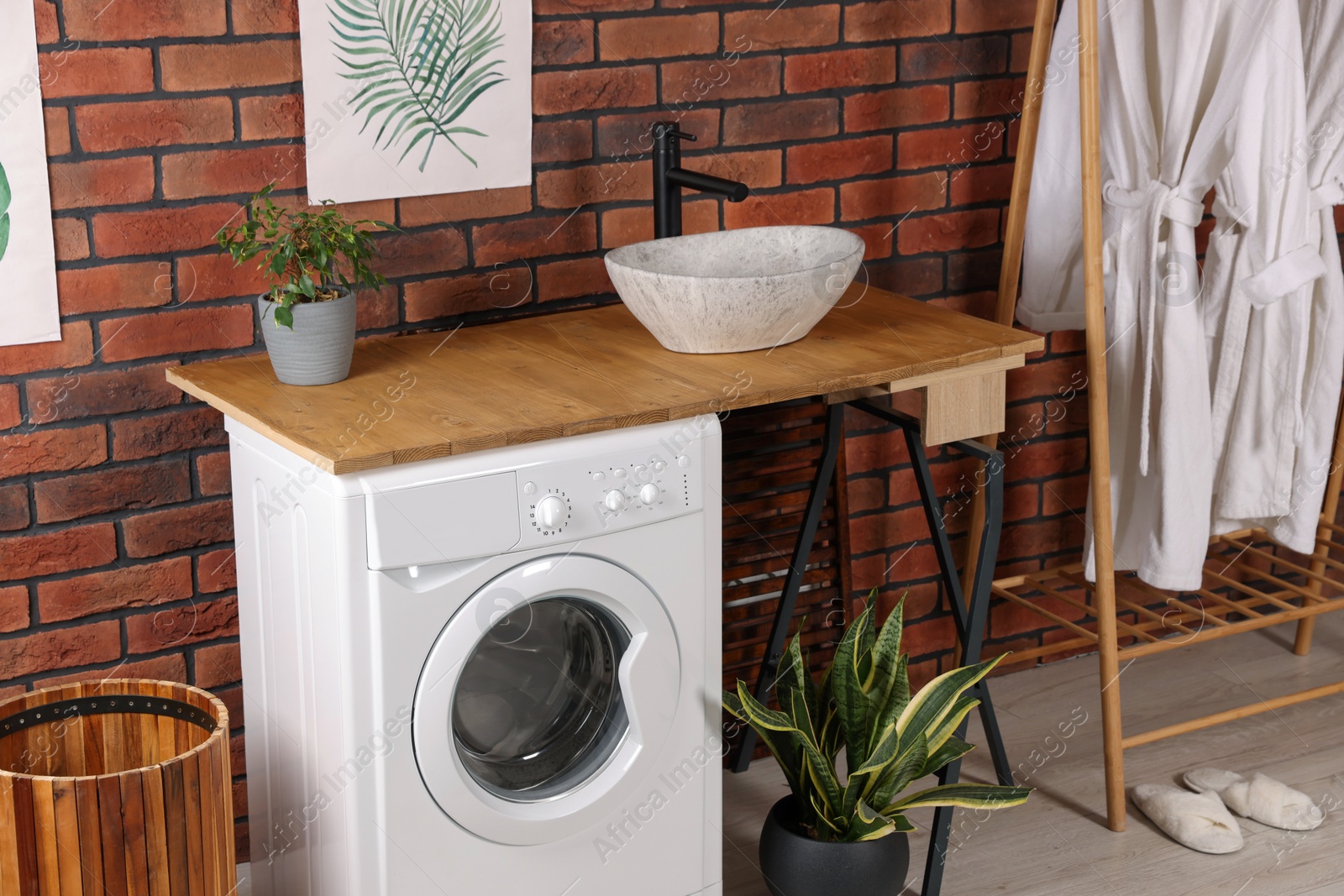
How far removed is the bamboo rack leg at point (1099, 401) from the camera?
224cm

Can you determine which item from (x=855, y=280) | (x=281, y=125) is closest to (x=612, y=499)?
(x=281, y=125)

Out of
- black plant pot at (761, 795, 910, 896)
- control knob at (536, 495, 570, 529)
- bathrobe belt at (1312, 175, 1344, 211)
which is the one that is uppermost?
bathrobe belt at (1312, 175, 1344, 211)

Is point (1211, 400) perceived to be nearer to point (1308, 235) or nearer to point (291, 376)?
point (1308, 235)

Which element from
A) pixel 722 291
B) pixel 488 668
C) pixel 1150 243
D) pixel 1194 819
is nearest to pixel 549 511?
pixel 488 668

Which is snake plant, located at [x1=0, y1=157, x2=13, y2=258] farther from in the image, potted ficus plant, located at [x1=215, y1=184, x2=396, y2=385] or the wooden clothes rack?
the wooden clothes rack

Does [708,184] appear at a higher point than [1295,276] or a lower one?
higher

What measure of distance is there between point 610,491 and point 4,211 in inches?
35.8

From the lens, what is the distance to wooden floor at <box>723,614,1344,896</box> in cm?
234

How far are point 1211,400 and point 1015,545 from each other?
602 millimetres

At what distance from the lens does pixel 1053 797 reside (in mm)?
2588

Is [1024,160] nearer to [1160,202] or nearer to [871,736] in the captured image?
[1160,202]

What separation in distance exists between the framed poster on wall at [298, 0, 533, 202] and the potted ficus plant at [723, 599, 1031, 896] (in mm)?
918

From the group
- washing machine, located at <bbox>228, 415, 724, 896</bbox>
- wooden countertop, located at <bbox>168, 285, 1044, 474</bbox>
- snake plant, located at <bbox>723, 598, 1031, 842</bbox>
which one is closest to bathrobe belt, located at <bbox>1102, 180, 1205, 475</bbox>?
wooden countertop, located at <bbox>168, 285, 1044, 474</bbox>

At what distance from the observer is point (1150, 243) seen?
239 cm
